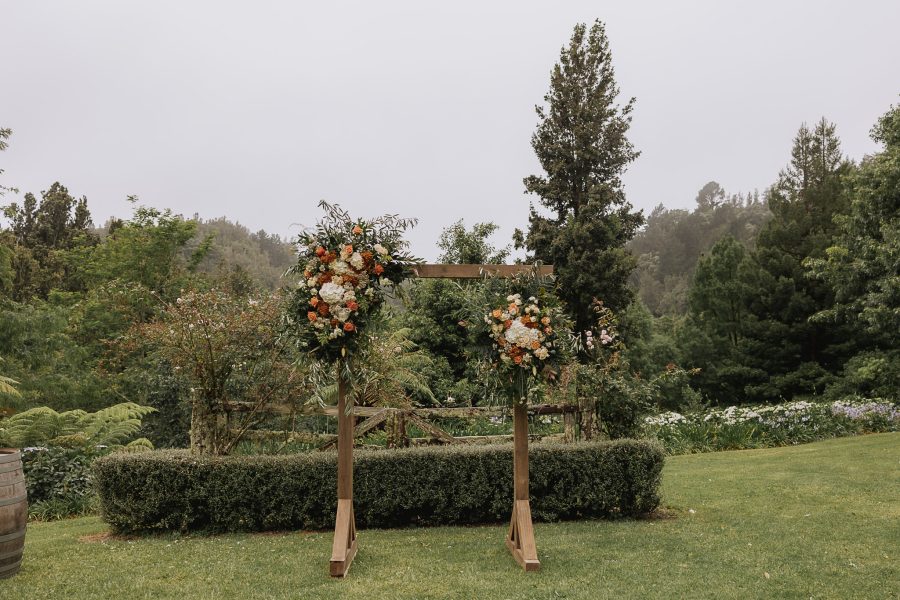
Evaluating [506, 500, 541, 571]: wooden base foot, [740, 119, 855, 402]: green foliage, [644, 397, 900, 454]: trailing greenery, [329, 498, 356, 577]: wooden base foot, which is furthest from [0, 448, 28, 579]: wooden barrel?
[740, 119, 855, 402]: green foliage

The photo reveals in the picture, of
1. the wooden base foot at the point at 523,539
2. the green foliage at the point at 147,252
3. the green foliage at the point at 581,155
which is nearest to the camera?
the wooden base foot at the point at 523,539

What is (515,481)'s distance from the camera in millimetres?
6152

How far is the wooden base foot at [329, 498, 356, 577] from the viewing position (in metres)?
5.25

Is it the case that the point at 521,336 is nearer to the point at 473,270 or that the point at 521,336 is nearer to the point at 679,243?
the point at 473,270

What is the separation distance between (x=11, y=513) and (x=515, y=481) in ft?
13.7

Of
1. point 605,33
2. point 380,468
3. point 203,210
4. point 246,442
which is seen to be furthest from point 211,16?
point 203,210

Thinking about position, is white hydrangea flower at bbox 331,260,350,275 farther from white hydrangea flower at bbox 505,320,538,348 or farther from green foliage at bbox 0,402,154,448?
green foliage at bbox 0,402,154,448

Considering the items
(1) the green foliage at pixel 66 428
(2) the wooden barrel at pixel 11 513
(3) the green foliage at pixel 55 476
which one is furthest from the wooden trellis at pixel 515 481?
(1) the green foliage at pixel 66 428

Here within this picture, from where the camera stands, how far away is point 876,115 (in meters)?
15.9

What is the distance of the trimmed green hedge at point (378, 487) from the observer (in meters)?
6.93

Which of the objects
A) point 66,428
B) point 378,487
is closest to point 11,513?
point 378,487

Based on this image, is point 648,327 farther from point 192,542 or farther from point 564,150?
point 192,542

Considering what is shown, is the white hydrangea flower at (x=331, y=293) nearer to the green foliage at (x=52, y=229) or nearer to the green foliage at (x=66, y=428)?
the green foliage at (x=66, y=428)

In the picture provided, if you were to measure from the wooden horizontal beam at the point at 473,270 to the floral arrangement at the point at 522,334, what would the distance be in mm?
381
